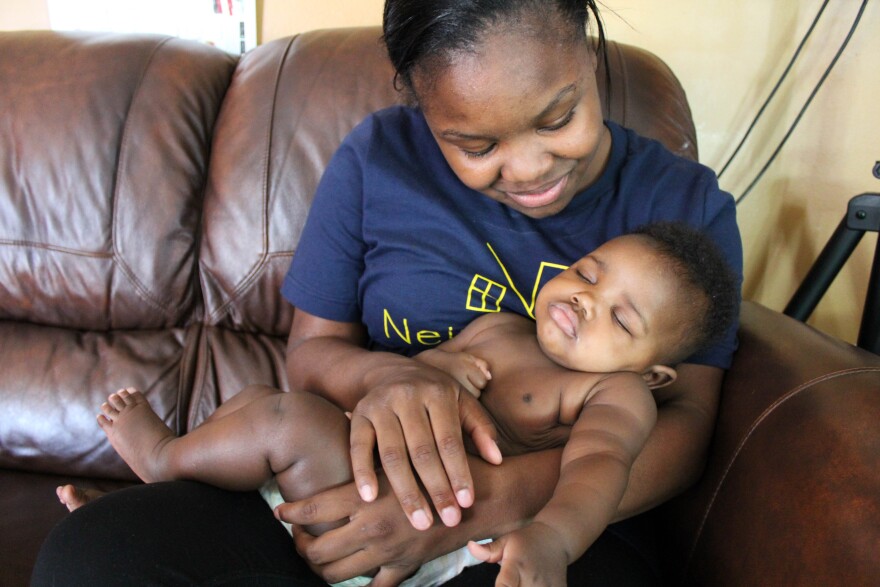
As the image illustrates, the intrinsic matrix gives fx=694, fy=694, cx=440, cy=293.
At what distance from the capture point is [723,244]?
1074mm

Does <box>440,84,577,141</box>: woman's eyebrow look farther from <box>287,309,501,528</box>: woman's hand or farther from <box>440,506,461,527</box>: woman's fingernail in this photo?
<box>440,506,461,527</box>: woman's fingernail

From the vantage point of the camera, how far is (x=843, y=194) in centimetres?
153

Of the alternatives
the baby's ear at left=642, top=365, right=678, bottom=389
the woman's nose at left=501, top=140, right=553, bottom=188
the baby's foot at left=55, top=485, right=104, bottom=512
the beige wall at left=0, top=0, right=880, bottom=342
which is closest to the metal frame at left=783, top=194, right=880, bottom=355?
the beige wall at left=0, top=0, right=880, bottom=342

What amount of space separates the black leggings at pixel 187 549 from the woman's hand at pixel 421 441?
0.51 ft

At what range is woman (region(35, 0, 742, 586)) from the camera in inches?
32.4

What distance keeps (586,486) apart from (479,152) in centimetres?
45

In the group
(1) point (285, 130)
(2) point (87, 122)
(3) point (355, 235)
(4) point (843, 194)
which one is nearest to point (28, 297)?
(2) point (87, 122)

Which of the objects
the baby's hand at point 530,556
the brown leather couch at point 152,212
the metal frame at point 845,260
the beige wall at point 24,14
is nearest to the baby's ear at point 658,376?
the baby's hand at point 530,556

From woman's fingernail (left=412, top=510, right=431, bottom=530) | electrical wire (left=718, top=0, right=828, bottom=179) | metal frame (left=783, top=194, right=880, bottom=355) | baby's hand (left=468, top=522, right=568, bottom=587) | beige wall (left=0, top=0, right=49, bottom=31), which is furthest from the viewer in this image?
beige wall (left=0, top=0, right=49, bottom=31)

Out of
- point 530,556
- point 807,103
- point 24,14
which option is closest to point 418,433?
point 530,556

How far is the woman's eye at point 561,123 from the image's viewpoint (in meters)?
0.89

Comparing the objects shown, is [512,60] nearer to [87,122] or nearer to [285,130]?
[285,130]

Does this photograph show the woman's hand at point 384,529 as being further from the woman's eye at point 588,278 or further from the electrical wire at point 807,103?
the electrical wire at point 807,103

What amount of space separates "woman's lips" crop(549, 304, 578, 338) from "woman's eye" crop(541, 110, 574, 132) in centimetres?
26
